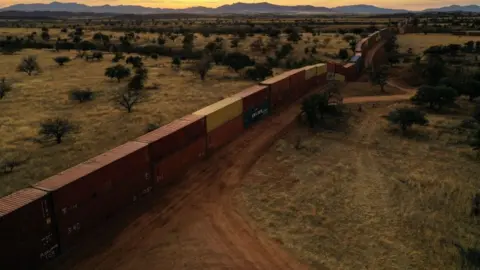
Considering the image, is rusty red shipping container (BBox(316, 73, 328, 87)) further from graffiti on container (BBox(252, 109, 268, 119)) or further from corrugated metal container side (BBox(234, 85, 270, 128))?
graffiti on container (BBox(252, 109, 268, 119))

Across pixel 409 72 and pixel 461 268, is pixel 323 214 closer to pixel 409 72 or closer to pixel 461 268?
pixel 461 268

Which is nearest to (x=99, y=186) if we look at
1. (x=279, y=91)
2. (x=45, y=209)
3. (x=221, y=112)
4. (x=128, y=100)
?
(x=45, y=209)

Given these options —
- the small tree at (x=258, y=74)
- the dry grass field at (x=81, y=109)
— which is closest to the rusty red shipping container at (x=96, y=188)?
the dry grass field at (x=81, y=109)

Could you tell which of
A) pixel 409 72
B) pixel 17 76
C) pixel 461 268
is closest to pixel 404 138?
pixel 461 268

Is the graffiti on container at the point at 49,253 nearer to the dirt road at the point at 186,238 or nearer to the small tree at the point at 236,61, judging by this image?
the dirt road at the point at 186,238

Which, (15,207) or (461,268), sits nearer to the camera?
(15,207)

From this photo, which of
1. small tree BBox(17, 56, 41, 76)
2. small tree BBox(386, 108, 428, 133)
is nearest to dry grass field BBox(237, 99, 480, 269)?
small tree BBox(386, 108, 428, 133)
